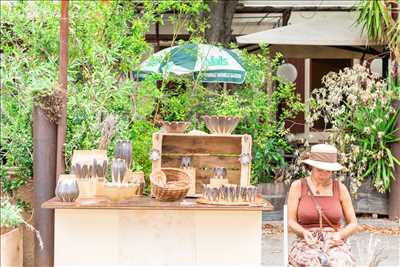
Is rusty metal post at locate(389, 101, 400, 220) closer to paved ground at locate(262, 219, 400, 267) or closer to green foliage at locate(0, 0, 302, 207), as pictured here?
paved ground at locate(262, 219, 400, 267)

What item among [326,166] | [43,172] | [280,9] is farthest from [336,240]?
[280,9]

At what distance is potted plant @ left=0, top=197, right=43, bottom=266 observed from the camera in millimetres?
3654

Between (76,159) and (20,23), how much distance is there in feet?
3.74

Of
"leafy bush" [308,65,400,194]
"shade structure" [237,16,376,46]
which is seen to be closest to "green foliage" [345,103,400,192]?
"leafy bush" [308,65,400,194]

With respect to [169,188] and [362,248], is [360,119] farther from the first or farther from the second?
[169,188]

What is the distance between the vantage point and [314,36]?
7.58 metres

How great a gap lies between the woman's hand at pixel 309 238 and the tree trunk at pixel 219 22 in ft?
15.9

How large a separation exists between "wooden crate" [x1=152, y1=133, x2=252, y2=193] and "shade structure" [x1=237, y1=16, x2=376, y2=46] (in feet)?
10.1

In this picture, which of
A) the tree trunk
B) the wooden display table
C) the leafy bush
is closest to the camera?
the wooden display table

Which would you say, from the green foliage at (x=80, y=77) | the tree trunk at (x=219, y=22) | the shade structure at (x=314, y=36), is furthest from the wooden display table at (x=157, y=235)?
the tree trunk at (x=219, y=22)

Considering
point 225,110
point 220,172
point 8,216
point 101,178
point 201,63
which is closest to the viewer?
point 8,216

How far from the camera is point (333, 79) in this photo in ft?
24.2

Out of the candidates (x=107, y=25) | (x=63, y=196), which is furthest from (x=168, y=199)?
(x=107, y=25)

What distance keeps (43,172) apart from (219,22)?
16.4ft
